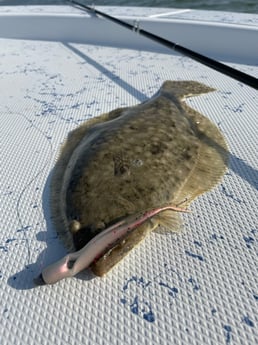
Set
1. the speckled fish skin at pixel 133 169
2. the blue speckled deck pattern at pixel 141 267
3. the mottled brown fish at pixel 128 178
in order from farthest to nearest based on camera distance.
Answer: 1. the speckled fish skin at pixel 133 169
2. the mottled brown fish at pixel 128 178
3. the blue speckled deck pattern at pixel 141 267

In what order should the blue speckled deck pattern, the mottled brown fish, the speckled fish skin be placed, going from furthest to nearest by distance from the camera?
the speckled fish skin → the mottled brown fish → the blue speckled deck pattern

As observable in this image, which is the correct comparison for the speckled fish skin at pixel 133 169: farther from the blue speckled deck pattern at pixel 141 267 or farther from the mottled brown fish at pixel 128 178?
the blue speckled deck pattern at pixel 141 267

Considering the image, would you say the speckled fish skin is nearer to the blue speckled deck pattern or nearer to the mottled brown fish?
the mottled brown fish

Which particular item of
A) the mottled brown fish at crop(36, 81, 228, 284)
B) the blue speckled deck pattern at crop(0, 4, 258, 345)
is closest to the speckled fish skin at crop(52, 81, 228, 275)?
the mottled brown fish at crop(36, 81, 228, 284)

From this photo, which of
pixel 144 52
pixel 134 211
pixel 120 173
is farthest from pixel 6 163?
pixel 144 52

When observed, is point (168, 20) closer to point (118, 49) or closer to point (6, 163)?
point (118, 49)

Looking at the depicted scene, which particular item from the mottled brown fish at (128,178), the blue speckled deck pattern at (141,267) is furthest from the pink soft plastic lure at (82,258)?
the blue speckled deck pattern at (141,267)

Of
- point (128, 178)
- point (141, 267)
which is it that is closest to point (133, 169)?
point (128, 178)
